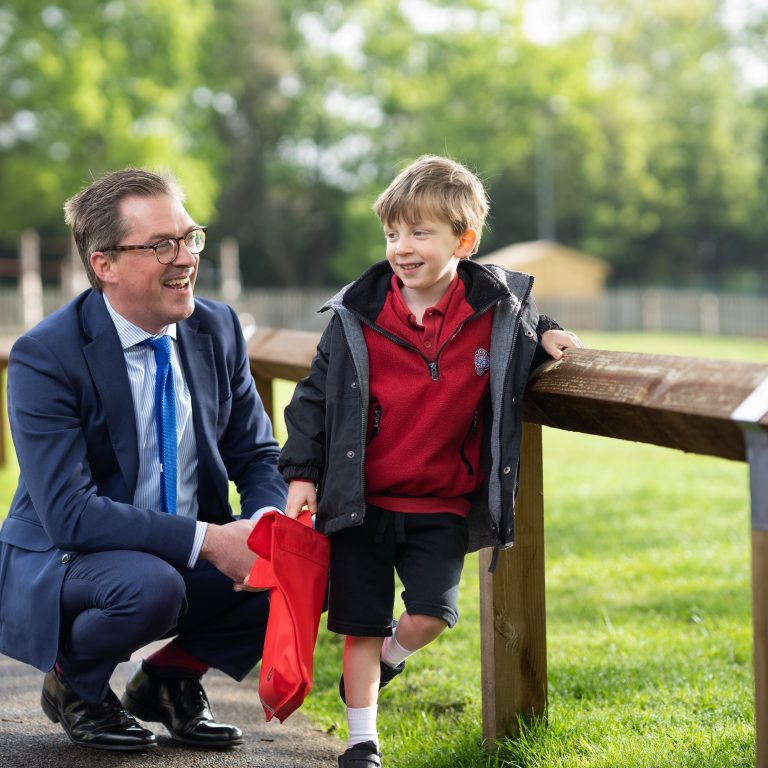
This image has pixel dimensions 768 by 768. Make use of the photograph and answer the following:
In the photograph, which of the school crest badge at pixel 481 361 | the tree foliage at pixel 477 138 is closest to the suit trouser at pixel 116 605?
the school crest badge at pixel 481 361

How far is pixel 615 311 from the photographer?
124ft

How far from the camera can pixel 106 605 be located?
112 inches

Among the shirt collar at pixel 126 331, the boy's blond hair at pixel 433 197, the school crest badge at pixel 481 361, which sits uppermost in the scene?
the boy's blond hair at pixel 433 197

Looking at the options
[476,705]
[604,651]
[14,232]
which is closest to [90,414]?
[476,705]

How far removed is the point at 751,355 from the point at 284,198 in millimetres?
30817

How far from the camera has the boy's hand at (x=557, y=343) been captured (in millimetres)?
2660

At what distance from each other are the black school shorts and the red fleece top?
0.04m

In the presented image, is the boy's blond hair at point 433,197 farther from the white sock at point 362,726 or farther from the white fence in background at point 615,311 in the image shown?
the white fence in background at point 615,311

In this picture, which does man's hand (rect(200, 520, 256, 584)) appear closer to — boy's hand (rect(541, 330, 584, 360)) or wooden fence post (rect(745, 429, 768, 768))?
boy's hand (rect(541, 330, 584, 360))

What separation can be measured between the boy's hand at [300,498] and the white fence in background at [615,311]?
29356mm

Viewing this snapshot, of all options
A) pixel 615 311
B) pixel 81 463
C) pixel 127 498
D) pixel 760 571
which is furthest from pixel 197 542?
pixel 615 311

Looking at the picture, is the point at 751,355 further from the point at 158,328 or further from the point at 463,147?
the point at 463,147

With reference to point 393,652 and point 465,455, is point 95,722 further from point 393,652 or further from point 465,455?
point 465,455

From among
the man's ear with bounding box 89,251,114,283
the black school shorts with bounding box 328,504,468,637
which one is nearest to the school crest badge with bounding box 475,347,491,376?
the black school shorts with bounding box 328,504,468,637
